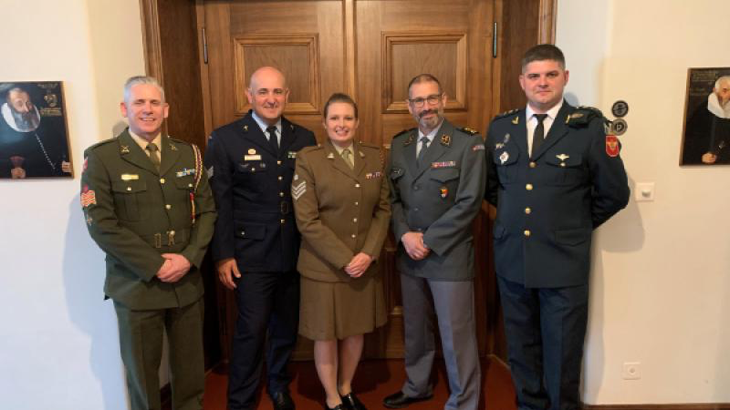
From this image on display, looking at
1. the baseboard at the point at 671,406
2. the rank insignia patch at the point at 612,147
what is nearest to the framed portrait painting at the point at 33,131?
the rank insignia patch at the point at 612,147

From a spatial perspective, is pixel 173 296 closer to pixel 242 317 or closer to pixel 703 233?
pixel 242 317

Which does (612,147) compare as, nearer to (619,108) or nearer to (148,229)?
(619,108)

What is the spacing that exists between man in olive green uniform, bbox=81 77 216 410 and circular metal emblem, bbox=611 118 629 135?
1758 mm

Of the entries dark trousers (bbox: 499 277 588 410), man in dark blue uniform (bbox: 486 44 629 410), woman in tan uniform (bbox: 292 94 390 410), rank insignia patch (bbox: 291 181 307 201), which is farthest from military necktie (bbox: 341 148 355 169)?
dark trousers (bbox: 499 277 588 410)

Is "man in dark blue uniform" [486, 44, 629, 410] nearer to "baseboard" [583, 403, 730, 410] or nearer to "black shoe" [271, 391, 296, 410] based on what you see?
"baseboard" [583, 403, 730, 410]

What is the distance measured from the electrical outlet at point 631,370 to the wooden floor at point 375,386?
0.54 meters

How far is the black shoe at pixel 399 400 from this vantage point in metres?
2.30

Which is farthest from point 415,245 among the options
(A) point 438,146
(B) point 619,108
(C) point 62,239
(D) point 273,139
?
(C) point 62,239

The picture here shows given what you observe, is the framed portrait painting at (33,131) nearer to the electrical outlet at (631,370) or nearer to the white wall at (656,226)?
the white wall at (656,226)

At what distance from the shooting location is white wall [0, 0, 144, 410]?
1908 millimetres

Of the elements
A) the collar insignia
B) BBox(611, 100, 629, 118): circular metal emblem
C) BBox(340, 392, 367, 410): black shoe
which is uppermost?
BBox(611, 100, 629, 118): circular metal emblem

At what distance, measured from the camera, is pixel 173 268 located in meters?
1.77

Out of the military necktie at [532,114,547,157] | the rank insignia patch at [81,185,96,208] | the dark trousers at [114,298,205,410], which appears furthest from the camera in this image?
the military necktie at [532,114,547,157]

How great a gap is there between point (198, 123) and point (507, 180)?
1644 millimetres
